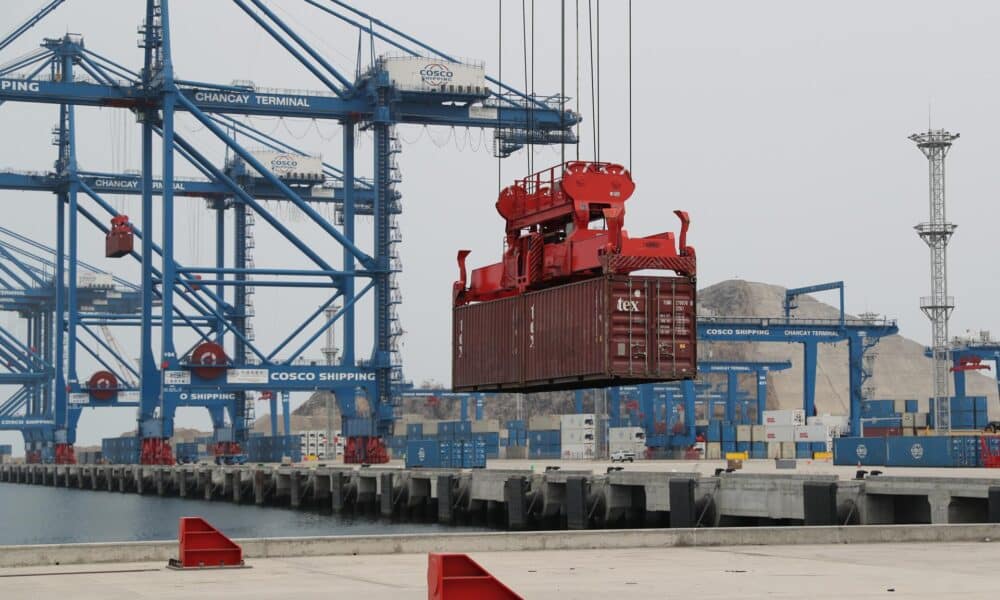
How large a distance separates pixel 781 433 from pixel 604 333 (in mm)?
54472

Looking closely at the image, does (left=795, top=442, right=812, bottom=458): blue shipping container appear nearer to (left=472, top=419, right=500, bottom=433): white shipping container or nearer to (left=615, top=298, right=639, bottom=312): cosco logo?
(left=615, top=298, right=639, bottom=312): cosco logo

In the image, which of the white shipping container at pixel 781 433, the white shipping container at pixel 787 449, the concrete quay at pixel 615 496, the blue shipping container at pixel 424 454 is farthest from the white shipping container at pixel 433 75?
the white shipping container at pixel 787 449

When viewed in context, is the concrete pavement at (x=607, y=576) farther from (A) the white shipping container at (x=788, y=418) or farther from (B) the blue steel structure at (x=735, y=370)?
(B) the blue steel structure at (x=735, y=370)

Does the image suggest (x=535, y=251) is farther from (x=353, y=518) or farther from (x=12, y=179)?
(x=12, y=179)

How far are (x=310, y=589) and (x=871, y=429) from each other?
237ft

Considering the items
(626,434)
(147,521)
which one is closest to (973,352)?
(626,434)

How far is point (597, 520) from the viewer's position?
41156mm

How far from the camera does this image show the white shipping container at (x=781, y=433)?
289ft

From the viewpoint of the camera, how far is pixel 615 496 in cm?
4059

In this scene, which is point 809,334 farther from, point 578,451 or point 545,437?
point 545,437

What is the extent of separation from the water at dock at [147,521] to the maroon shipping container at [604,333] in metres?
9.50

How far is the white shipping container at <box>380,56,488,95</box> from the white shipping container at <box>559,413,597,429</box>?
93.9ft

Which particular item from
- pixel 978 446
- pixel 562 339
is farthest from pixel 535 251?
pixel 978 446

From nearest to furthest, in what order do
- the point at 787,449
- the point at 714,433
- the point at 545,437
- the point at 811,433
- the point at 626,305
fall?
the point at 626,305
the point at 811,433
the point at 787,449
the point at 714,433
the point at 545,437
